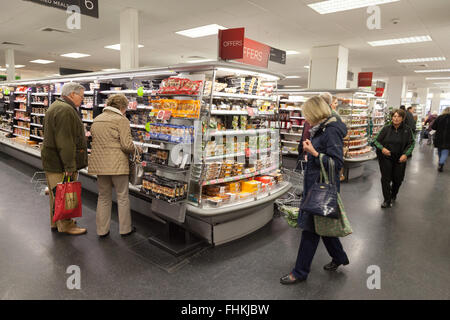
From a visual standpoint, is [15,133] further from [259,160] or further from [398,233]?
[398,233]

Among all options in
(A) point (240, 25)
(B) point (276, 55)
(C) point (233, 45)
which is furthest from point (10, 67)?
(C) point (233, 45)

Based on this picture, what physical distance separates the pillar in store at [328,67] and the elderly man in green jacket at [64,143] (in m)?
7.34

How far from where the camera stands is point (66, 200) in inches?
140

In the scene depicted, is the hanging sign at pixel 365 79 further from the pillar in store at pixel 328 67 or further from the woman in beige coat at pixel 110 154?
the woman in beige coat at pixel 110 154

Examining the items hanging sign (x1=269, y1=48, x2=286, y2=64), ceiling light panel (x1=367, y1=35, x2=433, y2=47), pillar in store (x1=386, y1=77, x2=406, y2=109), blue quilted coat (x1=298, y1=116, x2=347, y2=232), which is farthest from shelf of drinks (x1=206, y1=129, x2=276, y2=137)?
pillar in store (x1=386, y1=77, x2=406, y2=109)

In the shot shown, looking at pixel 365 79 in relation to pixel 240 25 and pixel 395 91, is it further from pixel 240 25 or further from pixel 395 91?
pixel 395 91

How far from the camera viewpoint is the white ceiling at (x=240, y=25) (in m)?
5.64

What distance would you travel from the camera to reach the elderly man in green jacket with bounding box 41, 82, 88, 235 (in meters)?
3.47

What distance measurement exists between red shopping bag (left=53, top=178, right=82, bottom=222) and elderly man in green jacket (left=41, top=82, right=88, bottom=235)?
15cm

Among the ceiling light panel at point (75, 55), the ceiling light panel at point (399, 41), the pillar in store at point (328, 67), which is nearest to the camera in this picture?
the ceiling light panel at point (399, 41)

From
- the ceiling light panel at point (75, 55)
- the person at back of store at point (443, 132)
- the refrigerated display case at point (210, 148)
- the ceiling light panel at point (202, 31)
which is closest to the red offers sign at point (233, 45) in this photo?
the refrigerated display case at point (210, 148)

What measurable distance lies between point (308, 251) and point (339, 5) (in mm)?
4822
